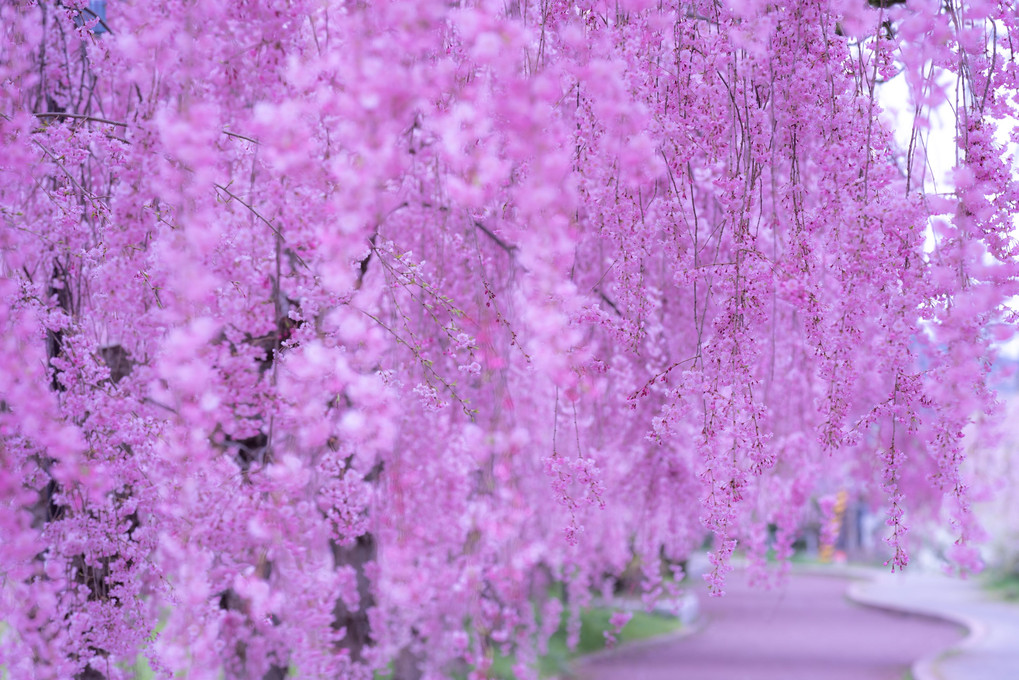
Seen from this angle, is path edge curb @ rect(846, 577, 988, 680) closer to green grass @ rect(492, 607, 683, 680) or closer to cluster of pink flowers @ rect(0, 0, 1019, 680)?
green grass @ rect(492, 607, 683, 680)

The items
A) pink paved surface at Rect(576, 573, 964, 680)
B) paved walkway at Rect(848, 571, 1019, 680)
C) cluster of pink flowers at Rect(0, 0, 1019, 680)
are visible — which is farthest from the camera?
pink paved surface at Rect(576, 573, 964, 680)

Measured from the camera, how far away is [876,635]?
12766mm

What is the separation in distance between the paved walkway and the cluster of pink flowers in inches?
277

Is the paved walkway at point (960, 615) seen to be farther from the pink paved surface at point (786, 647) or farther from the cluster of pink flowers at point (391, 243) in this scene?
the cluster of pink flowers at point (391, 243)

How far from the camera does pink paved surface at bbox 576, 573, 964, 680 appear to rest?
10.0 meters

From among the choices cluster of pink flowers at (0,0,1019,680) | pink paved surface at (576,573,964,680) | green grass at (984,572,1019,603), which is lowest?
pink paved surface at (576,573,964,680)

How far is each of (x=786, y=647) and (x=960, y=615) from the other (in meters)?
3.92

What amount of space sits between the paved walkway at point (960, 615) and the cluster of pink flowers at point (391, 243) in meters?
7.04

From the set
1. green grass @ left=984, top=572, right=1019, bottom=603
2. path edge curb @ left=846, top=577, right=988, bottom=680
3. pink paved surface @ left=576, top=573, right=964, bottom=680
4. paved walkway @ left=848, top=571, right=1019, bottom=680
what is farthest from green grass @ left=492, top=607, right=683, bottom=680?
green grass @ left=984, top=572, right=1019, bottom=603

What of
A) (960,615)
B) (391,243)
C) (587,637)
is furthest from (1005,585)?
(391,243)

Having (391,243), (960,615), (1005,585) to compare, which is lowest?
(960,615)

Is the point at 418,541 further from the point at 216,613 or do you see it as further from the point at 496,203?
the point at 496,203

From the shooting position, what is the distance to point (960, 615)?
13.8 meters

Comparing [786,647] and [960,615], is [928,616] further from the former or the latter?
[786,647]
